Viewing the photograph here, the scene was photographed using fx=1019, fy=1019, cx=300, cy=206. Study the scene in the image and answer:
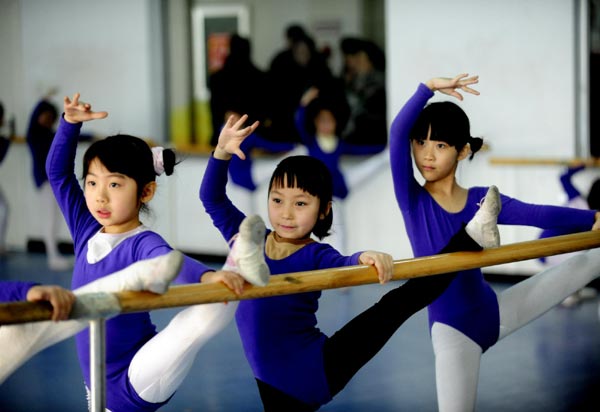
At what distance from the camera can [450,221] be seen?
334 cm

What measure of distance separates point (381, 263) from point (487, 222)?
0.39 m

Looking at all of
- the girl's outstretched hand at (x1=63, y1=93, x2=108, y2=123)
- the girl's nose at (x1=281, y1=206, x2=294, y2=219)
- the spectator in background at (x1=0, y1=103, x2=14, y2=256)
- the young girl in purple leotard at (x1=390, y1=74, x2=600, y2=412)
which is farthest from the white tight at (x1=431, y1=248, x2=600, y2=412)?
the spectator in background at (x1=0, y1=103, x2=14, y2=256)

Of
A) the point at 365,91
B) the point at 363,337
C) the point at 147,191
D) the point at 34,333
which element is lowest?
the point at 363,337

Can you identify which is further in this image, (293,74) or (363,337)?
(293,74)

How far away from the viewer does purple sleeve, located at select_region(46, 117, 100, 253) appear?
2.98 metres

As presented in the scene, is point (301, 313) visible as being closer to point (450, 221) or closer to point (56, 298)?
point (450, 221)

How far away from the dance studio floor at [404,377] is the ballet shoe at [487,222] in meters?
1.32

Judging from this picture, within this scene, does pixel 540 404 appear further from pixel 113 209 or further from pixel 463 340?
pixel 113 209

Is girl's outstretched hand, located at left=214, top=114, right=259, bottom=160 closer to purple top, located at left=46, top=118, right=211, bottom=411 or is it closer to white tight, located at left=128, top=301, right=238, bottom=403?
purple top, located at left=46, top=118, right=211, bottom=411

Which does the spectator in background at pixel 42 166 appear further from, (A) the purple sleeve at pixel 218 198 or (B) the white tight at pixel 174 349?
(B) the white tight at pixel 174 349

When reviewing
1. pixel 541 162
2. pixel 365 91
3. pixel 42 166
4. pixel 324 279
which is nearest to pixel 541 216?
pixel 324 279

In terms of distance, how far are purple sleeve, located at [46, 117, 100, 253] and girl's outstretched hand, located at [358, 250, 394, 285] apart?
81 cm

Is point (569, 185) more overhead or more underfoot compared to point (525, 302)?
more overhead

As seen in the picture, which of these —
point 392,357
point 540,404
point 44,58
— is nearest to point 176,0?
point 44,58
